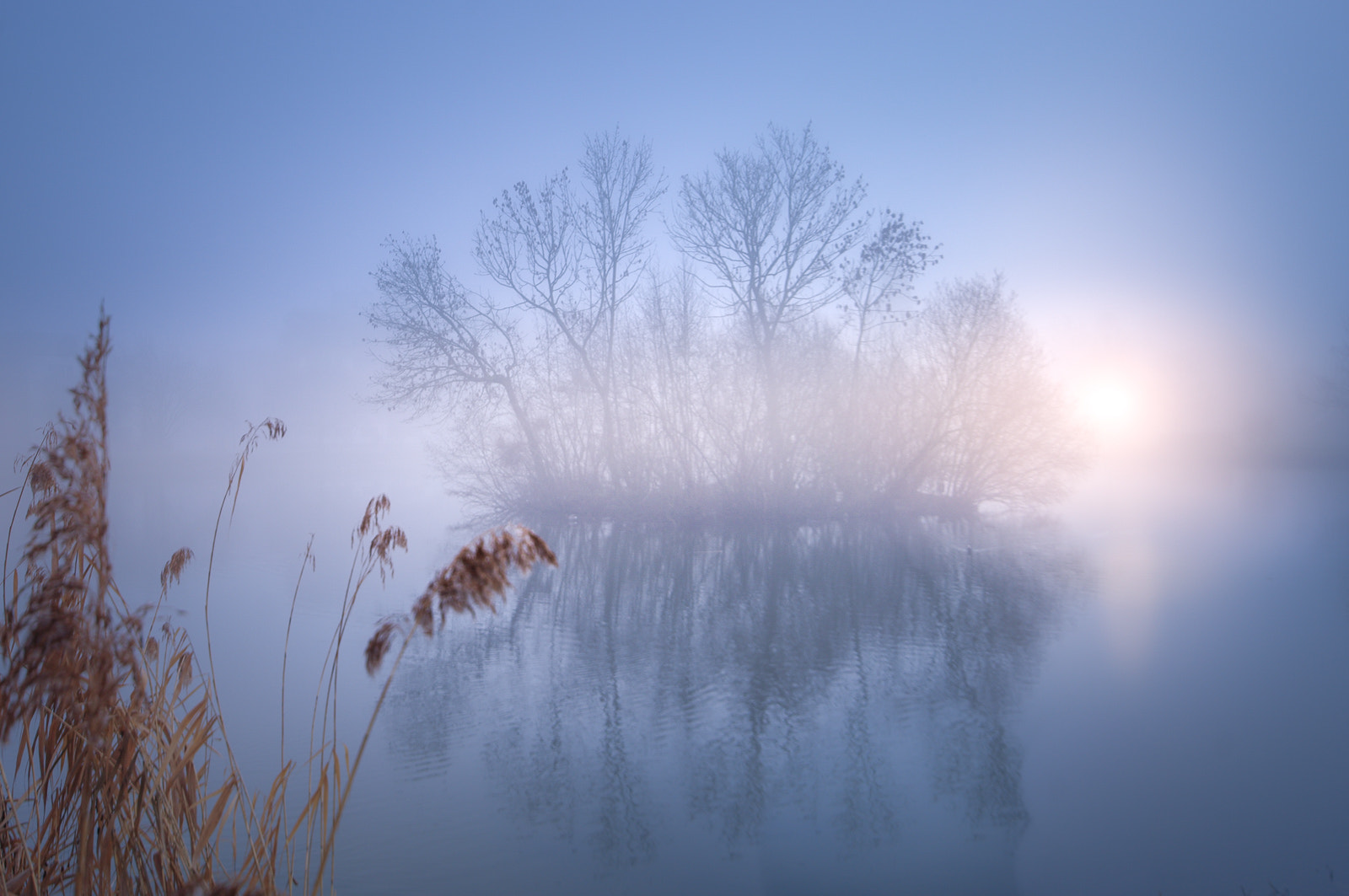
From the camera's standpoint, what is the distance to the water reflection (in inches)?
103

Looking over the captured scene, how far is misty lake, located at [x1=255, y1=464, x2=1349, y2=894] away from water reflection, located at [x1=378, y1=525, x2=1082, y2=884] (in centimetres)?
1

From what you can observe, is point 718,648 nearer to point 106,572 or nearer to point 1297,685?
point 1297,685

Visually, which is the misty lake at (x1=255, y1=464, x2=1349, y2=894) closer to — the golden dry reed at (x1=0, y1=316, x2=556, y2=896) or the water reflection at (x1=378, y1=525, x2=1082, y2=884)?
the water reflection at (x1=378, y1=525, x2=1082, y2=884)

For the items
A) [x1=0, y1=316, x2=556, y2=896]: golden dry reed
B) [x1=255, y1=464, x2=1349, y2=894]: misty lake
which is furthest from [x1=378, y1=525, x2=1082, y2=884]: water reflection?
[x1=0, y1=316, x2=556, y2=896]: golden dry reed

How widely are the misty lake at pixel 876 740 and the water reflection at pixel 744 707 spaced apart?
0.01 meters

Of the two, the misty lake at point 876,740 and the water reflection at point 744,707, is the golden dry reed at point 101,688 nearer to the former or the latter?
the misty lake at point 876,740

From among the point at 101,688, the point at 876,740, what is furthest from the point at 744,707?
the point at 101,688

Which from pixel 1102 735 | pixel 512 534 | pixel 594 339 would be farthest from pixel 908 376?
pixel 512 534

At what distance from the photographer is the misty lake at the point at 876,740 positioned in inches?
91.7

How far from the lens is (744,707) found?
3.61 meters

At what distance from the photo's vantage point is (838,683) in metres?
3.91

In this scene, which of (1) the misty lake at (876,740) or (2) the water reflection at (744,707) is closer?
(1) the misty lake at (876,740)

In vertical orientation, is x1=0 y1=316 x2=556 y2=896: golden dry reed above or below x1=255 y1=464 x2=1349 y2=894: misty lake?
above

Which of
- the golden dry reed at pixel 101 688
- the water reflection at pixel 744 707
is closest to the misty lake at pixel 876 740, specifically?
the water reflection at pixel 744 707
